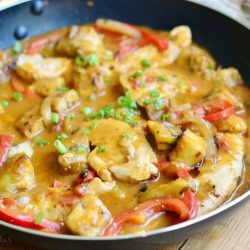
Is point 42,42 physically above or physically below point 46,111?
above

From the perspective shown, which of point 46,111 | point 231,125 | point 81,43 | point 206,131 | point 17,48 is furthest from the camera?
point 17,48

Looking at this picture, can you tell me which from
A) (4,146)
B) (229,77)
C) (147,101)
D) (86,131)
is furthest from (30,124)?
(229,77)

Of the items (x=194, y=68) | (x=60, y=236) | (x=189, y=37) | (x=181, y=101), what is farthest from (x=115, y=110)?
(x=60, y=236)

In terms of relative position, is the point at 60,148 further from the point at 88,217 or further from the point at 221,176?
the point at 221,176

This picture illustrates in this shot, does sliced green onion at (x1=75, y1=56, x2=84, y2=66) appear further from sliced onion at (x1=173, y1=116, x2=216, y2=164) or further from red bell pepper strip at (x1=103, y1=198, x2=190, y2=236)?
red bell pepper strip at (x1=103, y1=198, x2=190, y2=236)

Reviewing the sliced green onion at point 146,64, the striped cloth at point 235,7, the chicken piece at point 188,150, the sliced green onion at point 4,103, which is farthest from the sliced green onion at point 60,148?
the striped cloth at point 235,7

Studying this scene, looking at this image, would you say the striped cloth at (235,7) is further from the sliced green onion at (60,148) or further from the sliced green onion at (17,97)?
the sliced green onion at (60,148)
